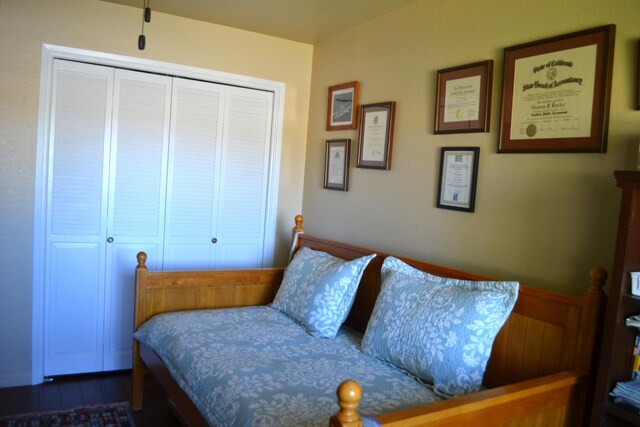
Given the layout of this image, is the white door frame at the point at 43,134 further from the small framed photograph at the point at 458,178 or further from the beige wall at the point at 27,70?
the small framed photograph at the point at 458,178

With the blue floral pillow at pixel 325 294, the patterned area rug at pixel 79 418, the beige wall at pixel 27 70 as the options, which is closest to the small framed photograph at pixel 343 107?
the beige wall at pixel 27 70

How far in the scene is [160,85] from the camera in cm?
322

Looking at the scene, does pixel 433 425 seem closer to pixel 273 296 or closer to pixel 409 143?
pixel 409 143

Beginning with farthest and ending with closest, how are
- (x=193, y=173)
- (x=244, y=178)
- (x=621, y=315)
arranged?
1. (x=244, y=178)
2. (x=193, y=173)
3. (x=621, y=315)

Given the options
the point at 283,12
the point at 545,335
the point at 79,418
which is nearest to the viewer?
the point at 545,335

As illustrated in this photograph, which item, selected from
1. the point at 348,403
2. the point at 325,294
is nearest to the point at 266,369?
the point at 325,294

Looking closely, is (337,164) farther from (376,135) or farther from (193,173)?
(193,173)

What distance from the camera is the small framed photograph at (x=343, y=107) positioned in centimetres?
312

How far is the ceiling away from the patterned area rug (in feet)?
7.48

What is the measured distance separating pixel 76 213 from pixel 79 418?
1.16 meters

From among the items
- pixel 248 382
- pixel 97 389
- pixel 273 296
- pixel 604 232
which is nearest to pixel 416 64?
pixel 604 232

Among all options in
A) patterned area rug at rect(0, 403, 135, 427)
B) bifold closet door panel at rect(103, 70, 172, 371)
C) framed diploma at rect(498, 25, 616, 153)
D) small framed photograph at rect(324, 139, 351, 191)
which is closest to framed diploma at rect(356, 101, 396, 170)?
small framed photograph at rect(324, 139, 351, 191)

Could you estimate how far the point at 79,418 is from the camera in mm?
2637

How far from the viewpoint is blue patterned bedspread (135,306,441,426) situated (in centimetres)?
164
